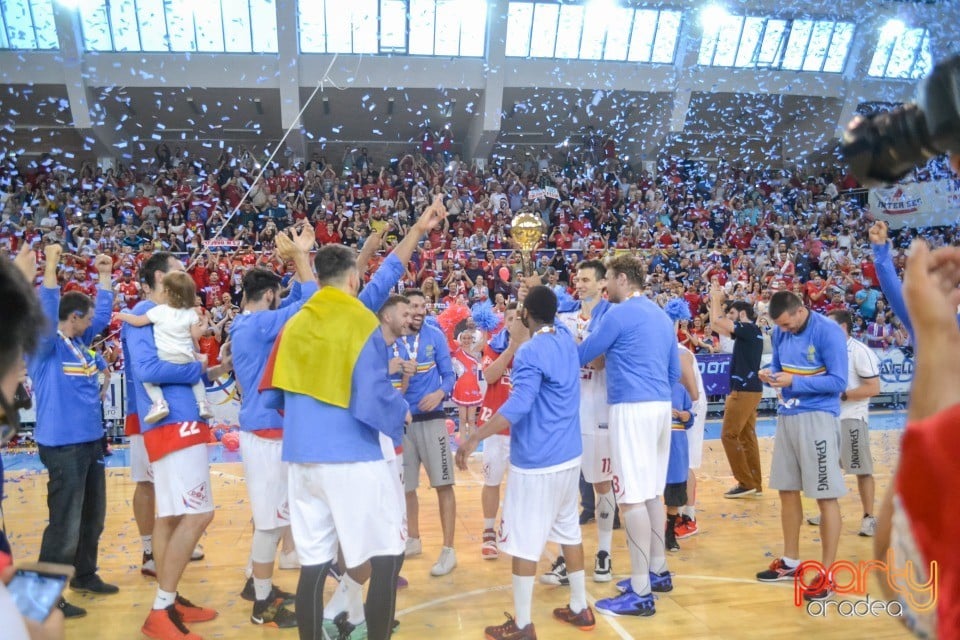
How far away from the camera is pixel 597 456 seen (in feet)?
18.3

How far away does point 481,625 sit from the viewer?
14.3 feet

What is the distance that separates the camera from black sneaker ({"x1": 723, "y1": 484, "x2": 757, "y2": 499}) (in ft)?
25.0

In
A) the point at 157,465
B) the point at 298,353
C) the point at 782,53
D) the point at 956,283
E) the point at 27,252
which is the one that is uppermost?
the point at 782,53

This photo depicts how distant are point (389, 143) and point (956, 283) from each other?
22597 millimetres

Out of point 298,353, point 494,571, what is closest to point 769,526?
point 494,571

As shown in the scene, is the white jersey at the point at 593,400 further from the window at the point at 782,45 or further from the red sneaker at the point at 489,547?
the window at the point at 782,45

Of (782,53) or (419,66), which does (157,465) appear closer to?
(419,66)

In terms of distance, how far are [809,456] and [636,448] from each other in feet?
3.81

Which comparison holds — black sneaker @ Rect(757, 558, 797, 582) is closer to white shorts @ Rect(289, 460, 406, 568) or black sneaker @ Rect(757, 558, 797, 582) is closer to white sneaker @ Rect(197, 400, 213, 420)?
white shorts @ Rect(289, 460, 406, 568)

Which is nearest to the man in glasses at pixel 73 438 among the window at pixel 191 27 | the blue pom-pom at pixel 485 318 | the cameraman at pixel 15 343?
the cameraman at pixel 15 343

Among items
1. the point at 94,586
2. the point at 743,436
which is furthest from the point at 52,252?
the point at 743,436

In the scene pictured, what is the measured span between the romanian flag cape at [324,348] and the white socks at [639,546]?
210 cm

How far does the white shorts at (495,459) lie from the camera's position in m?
5.74

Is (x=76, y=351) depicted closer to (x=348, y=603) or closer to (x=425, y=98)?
(x=348, y=603)
